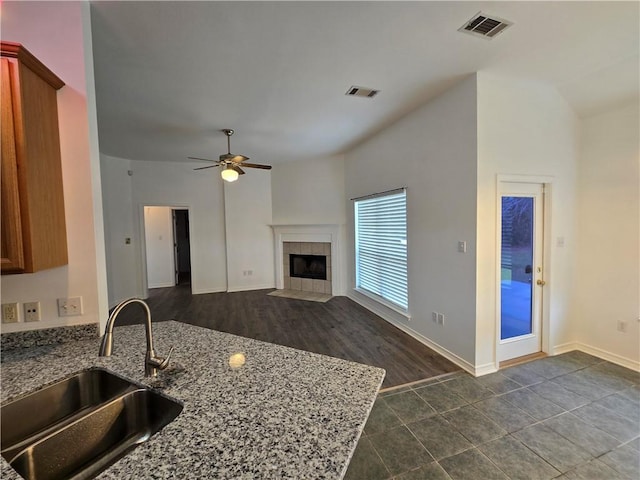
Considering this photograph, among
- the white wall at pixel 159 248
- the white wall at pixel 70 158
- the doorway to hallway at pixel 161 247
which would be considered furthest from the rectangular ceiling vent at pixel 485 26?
the white wall at pixel 159 248

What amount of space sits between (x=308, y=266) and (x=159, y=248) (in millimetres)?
3919

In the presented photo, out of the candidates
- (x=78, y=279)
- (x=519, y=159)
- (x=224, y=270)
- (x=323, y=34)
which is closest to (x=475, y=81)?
(x=519, y=159)

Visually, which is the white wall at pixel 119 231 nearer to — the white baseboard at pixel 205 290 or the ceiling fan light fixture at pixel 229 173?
the white baseboard at pixel 205 290

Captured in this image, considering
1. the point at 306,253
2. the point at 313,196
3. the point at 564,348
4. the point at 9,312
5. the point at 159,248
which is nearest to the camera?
the point at 9,312

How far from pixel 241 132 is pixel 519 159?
3.59 metres

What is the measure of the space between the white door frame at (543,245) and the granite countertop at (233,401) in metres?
2.23

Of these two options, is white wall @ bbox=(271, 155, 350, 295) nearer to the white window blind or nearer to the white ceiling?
the white window blind

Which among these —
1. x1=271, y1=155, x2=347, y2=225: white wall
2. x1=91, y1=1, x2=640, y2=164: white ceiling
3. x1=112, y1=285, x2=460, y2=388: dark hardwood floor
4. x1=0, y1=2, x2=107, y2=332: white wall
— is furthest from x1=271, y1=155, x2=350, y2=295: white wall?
x1=0, y1=2, x2=107, y2=332: white wall

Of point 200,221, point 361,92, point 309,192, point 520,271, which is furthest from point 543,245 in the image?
point 200,221

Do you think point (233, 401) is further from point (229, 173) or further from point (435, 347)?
point (229, 173)

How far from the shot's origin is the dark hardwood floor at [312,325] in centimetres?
309

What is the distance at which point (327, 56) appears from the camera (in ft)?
7.84

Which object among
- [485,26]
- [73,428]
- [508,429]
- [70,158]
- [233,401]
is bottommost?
[508,429]

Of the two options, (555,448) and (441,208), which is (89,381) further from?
(441,208)
